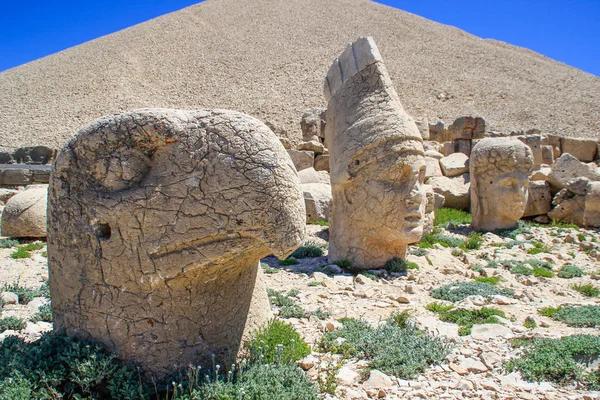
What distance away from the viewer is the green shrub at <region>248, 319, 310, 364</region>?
8.71 ft

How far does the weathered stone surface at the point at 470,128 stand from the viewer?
1456 centimetres

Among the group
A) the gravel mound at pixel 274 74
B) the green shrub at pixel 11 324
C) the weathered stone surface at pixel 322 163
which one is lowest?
the green shrub at pixel 11 324

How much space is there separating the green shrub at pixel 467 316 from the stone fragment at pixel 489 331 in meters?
0.09

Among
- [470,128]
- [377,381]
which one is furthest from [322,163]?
[377,381]

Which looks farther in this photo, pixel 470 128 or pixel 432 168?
pixel 470 128

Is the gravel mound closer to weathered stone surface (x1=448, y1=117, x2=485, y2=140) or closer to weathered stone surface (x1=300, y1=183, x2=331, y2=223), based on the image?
weathered stone surface (x1=448, y1=117, x2=485, y2=140)

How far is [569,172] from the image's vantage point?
10.3 meters

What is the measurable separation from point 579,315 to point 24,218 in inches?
283

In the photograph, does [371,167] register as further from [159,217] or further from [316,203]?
[159,217]

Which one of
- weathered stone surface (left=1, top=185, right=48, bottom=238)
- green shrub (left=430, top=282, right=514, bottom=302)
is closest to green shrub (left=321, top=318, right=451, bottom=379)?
green shrub (left=430, top=282, right=514, bottom=302)

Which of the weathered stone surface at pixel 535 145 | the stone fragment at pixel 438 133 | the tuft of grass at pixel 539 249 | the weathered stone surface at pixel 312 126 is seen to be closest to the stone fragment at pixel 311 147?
the weathered stone surface at pixel 312 126

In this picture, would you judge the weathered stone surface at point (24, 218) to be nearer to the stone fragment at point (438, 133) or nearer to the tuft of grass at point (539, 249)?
the tuft of grass at point (539, 249)

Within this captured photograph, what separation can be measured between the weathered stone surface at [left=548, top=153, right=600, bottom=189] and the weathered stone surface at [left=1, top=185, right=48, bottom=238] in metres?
10.1

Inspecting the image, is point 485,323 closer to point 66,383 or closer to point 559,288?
point 559,288
